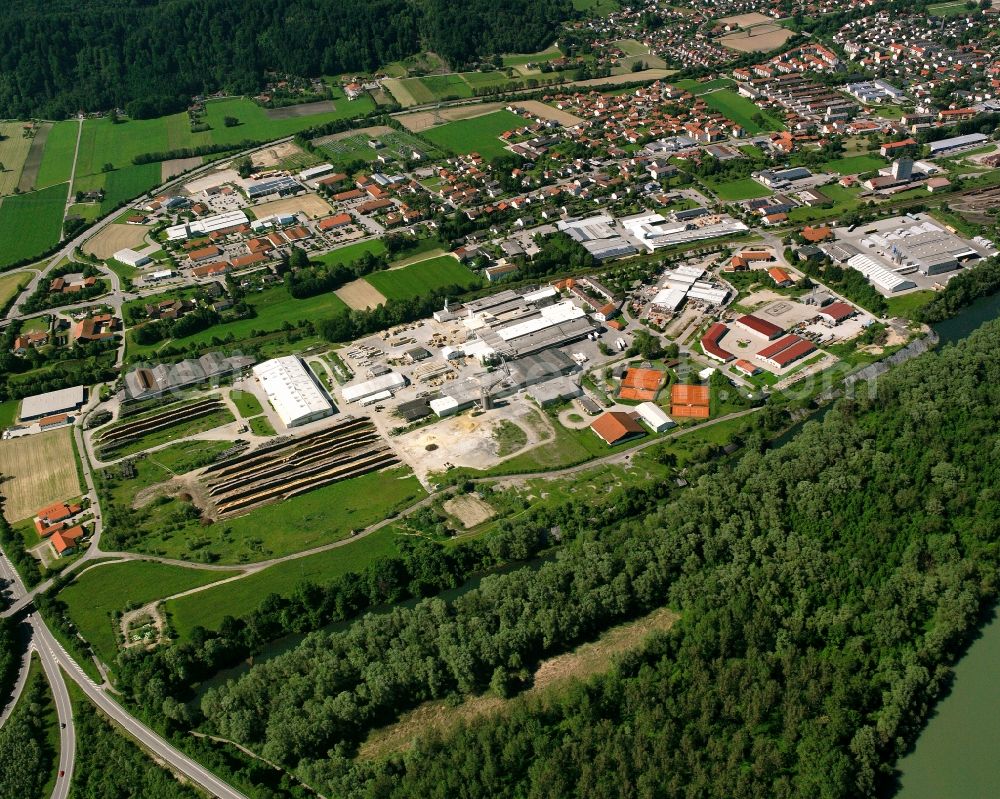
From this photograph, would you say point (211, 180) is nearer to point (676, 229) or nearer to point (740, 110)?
point (676, 229)

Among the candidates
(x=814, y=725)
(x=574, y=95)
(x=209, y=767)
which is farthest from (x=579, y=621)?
(x=574, y=95)

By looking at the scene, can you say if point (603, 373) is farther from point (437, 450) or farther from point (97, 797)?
point (97, 797)

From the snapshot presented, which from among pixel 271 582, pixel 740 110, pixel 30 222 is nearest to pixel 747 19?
pixel 740 110

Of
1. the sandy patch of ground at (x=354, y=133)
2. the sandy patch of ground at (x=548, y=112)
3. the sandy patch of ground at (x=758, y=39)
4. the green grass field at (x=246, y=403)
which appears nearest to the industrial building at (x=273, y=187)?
the sandy patch of ground at (x=354, y=133)

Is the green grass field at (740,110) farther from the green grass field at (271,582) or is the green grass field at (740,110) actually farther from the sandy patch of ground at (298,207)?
the green grass field at (271,582)

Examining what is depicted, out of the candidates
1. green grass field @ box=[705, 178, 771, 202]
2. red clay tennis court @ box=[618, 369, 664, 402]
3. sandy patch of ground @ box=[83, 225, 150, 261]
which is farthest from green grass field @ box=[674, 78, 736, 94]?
sandy patch of ground @ box=[83, 225, 150, 261]

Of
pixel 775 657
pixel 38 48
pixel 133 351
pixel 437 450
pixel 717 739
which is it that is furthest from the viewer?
pixel 38 48

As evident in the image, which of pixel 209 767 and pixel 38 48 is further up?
pixel 38 48
